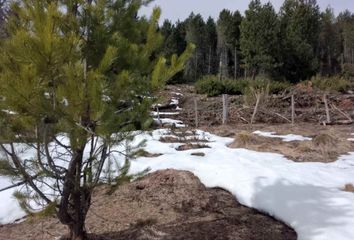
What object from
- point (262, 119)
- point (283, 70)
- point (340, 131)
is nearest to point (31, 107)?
point (340, 131)

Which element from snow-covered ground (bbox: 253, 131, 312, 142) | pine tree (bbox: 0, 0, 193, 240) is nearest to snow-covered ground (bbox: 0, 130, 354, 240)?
pine tree (bbox: 0, 0, 193, 240)

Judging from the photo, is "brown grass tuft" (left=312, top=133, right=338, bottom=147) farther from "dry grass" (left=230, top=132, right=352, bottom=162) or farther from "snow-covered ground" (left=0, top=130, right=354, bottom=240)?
"snow-covered ground" (left=0, top=130, right=354, bottom=240)

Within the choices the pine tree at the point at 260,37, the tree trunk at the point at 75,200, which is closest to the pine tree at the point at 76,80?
the tree trunk at the point at 75,200

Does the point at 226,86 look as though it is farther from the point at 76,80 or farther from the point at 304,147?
the point at 76,80

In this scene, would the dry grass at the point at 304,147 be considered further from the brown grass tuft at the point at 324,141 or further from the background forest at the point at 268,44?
the background forest at the point at 268,44

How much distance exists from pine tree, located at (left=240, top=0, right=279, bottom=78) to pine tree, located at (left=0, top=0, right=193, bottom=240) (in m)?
29.5

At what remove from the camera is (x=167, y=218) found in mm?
4598

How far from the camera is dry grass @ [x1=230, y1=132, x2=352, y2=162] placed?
7.53 m

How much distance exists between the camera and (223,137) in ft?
32.5

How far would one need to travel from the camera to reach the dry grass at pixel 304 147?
7.53 meters

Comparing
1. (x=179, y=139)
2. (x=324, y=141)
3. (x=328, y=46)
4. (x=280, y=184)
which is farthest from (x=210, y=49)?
(x=280, y=184)

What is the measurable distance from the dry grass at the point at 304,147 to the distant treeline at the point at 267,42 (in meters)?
15.5

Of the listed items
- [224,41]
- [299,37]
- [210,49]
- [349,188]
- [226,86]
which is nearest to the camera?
[349,188]

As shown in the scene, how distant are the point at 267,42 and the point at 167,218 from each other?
96.8ft
